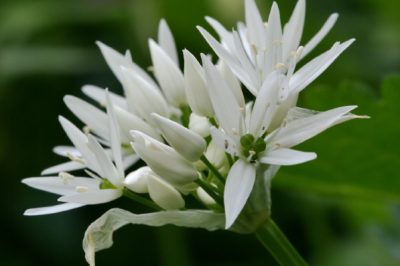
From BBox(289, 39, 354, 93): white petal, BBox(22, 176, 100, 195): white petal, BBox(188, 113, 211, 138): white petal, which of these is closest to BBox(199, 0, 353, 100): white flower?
BBox(289, 39, 354, 93): white petal

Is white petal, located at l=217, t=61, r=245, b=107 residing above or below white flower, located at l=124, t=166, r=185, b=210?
above

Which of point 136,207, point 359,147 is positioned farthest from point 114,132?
point 136,207

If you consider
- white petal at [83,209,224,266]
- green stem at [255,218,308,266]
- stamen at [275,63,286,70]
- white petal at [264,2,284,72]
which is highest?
white petal at [264,2,284,72]

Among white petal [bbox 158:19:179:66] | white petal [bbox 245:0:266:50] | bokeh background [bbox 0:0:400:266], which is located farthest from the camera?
bokeh background [bbox 0:0:400:266]

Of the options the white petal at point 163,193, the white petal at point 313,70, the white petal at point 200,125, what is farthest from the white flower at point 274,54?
the white petal at point 163,193

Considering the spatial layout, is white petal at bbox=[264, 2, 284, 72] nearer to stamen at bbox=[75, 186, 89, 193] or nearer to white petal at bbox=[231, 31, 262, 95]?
white petal at bbox=[231, 31, 262, 95]

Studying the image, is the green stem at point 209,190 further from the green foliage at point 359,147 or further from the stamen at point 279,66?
the green foliage at point 359,147

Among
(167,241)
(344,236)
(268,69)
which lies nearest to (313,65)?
(268,69)
